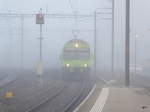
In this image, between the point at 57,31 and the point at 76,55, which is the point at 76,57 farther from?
the point at 57,31

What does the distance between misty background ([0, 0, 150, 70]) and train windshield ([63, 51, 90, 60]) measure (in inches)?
1226

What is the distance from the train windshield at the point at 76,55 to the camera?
3483 cm

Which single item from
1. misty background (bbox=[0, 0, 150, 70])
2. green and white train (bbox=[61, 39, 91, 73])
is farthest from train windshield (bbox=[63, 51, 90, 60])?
misty background (bbox=[0, 0, 150, 70])

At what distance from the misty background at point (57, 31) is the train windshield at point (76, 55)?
31147 mm

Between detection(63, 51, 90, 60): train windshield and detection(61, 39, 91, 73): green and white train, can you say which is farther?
detection(63, 51, 90, 60): train windshield

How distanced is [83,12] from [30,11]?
9433 millimetres

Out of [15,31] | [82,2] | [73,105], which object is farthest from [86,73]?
[15,31]

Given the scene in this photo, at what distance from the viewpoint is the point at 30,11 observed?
74.3 m

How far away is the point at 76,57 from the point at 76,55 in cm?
21

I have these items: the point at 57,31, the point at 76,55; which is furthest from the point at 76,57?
the point at 57,31

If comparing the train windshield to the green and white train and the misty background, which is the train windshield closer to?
the green and white train

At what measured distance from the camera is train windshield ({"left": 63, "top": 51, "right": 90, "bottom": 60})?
34828mm

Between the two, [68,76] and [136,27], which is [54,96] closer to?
[68,76]

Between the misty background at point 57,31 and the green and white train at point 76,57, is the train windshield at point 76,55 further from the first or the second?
the misty background at point 57,31
